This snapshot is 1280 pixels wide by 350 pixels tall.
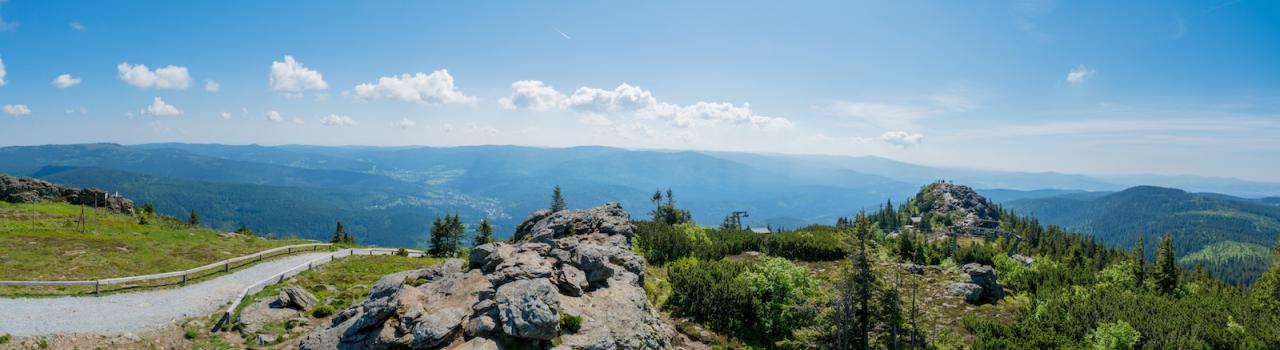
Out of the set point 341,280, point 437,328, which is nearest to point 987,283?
point 437,328

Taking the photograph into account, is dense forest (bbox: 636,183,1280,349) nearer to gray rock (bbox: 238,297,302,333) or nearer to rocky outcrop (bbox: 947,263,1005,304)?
rocky outcrop (bbox: 947,263,1005,304)

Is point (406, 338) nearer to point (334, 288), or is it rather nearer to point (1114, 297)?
point (334, 288)

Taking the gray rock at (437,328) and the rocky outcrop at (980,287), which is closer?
the gray rock at (437,328)

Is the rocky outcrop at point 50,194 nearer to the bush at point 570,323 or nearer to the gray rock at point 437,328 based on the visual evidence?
the gray rock at point 437,328

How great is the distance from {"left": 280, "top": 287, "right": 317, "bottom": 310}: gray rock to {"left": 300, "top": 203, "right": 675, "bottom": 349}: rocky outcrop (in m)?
8.57

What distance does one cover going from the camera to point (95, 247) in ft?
140

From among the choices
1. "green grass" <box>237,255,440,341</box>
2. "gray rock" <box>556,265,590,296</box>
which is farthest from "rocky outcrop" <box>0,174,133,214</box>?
"gray rock" <box>556,265,590,296</box>

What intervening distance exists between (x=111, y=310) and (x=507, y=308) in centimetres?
2775

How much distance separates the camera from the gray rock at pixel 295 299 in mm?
32219

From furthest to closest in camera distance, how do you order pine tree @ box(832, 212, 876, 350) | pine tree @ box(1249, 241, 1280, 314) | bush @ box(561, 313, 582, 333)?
1. pine tree @ box(1249, 241, 1280, 314)
2. pine tree @ box(832, 212, 876, 350)
3. bush @ box(561, 313, 582, 333)

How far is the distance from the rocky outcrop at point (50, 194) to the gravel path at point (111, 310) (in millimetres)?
51683

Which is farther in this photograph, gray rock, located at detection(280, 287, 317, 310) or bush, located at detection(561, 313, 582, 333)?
gray rock, located at detection(280, 287, 317, 310)

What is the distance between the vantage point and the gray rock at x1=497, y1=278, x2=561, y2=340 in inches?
771

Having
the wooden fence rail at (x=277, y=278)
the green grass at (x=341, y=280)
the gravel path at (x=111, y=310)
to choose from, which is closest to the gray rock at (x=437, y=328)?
the green grass at (x=341, y=280)
